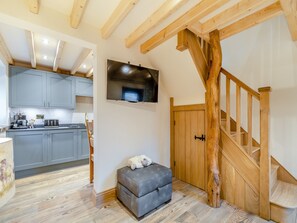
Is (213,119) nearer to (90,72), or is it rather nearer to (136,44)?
(136,44)

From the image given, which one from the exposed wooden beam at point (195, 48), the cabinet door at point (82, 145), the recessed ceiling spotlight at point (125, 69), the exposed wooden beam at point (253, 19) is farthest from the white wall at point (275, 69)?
the cabinet door at point (82, 145)

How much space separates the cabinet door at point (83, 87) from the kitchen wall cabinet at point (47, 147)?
1.03m

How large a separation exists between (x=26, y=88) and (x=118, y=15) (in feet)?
9.41

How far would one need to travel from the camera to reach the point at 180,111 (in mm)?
2990

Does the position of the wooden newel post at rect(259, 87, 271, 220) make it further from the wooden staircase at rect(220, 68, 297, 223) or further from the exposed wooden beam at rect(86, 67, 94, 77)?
the exposed wooden beam at rect(86, 67, 94, 77)

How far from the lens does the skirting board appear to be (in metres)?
2.15

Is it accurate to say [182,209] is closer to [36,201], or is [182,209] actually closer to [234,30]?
[36,201]

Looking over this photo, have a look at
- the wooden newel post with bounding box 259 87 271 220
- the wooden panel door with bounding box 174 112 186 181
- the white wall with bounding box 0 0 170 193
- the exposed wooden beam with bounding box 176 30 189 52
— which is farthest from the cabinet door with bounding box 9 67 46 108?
the wooden newel post with bounding box 259 87 271 220

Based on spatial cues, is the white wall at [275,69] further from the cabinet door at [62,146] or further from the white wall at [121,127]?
the cabinet door at [62,146]

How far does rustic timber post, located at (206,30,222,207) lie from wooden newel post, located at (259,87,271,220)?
50cm

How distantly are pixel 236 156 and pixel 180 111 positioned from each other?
4.01 ft

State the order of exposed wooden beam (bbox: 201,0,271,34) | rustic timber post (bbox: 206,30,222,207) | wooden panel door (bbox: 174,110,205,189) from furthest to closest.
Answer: wooden panel door (bbox: 174,110,205,189) → rustic timber post (bbox: 206,30,222,207) → exposed wooden beam (bbox: 201,0,271,34)

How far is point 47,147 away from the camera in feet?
10.9

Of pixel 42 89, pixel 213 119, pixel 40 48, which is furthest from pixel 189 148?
pixel 42 89
